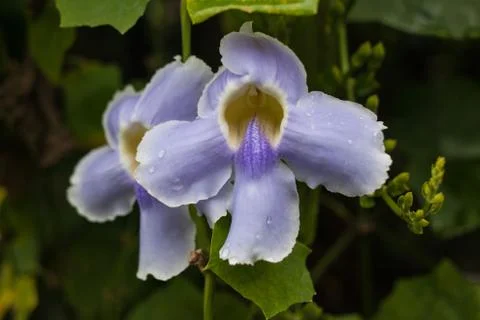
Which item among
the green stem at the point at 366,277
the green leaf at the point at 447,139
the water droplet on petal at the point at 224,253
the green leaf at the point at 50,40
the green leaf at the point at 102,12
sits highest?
the green leaf at the point at 102,12

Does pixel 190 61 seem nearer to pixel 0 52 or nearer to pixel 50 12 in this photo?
pixel 50 12

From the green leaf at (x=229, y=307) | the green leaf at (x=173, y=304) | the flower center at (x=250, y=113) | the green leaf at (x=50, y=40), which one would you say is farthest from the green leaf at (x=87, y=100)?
the flower center at (x=250, y=113)

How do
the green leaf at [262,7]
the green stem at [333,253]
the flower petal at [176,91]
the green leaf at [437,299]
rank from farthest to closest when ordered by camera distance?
1. the green stem at [333,253]
2. the green leaf at [437,299]
3. the flower petal at [176,91]
4. the green leaf at [262,7]

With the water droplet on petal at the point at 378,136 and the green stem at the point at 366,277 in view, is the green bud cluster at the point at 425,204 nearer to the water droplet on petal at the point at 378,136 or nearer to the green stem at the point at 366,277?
the water droplet on petal at the point at 378,136

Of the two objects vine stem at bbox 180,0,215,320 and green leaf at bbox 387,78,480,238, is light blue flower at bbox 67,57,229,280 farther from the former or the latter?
green leaf at bbox 387,78,480,238

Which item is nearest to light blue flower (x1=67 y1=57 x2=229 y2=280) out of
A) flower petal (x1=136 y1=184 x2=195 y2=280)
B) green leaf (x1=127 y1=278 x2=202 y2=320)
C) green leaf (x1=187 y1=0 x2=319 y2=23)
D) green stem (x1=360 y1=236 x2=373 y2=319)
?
flower petal (x1=136 y1=184 x2=195 y2=280)

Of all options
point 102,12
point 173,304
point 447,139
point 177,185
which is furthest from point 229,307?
point 447,139

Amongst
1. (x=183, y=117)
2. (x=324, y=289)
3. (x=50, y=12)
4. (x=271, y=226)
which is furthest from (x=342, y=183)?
(x=324, y=289)
